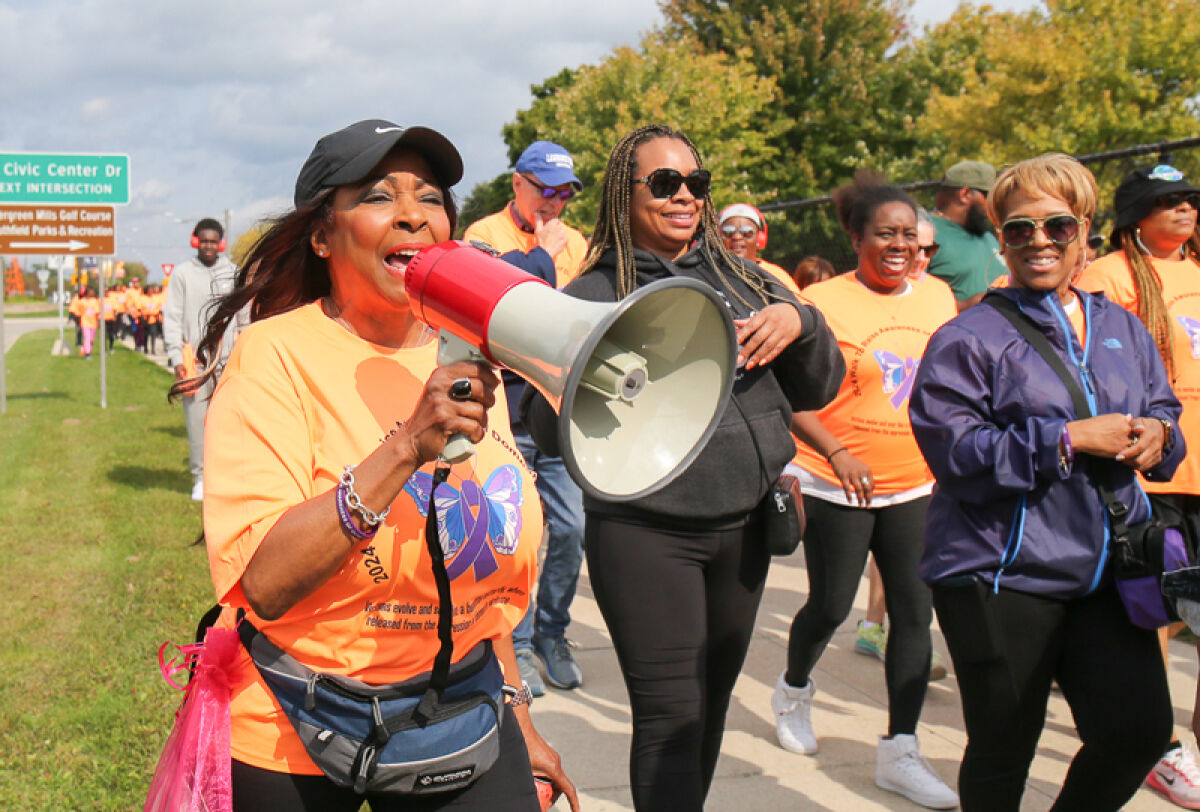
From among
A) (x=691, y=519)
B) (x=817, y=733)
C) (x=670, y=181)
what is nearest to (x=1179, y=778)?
(x=817, y=733)

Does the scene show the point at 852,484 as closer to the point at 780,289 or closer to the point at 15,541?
the point at 780,289

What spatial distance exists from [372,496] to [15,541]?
6945 mm

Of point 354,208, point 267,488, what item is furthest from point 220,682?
point 354,208

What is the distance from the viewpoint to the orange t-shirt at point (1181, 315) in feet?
12.1

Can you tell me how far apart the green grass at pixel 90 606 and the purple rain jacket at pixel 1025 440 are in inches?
115

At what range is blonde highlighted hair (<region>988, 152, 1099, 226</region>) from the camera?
2.84m

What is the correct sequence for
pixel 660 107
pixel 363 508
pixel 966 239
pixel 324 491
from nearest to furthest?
pixel 363 508, pixel 324 491, pixel 966 239, pixel 660 107

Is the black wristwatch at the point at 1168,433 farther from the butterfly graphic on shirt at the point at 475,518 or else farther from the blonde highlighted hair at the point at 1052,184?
the butterfly graphic on shirt at the point at 475,518

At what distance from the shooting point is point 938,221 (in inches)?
224

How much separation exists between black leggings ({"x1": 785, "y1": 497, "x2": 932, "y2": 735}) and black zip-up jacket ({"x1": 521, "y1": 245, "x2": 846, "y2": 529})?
103 cm

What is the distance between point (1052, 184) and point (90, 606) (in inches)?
210

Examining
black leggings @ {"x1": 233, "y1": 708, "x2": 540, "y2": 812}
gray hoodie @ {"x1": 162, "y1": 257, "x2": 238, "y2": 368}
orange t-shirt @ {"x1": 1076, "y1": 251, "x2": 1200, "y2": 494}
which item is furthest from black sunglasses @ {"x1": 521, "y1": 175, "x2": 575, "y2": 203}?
gray hoodie @ {"x1": 162, "y1": 257, "x2": 238, "y2": 368}

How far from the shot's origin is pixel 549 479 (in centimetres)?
480

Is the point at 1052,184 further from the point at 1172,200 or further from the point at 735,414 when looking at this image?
the point at 1172,200
